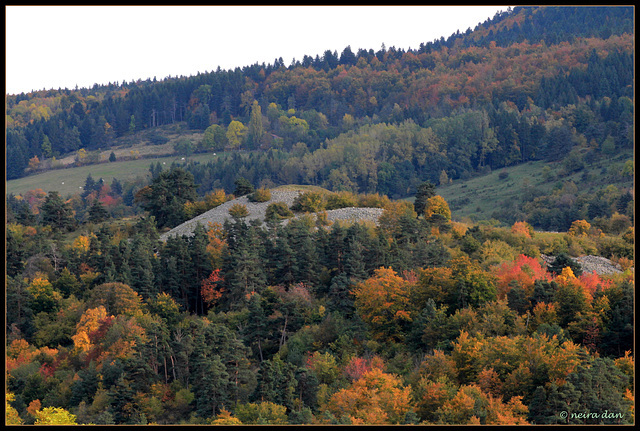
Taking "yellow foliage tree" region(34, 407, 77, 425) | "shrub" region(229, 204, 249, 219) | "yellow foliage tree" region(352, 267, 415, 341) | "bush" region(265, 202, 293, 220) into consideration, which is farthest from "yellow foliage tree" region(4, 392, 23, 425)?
"bush" region(265, 202, 293, 220)

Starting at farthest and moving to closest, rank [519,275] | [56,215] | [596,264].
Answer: [56,215], [596,264], [519,275]

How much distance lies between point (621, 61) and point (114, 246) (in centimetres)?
15631

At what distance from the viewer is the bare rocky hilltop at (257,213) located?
3241 inches

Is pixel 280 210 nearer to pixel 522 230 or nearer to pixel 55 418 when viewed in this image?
pixel 522 230

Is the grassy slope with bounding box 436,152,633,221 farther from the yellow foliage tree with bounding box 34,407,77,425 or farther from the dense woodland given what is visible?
the yellow foliage tree with bounding box 34,407,77,425

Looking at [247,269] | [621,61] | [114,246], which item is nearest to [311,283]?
[247,269]

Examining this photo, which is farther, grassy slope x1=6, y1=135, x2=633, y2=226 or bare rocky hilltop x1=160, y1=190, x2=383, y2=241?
grassy slope x1=6, y1=135, x2=633, y2=226

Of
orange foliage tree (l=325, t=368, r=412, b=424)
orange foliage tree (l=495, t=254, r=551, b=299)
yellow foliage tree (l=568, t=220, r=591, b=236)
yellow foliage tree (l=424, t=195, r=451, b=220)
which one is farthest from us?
yellow foliage tree (l=424, t=195, r=451, b=220)

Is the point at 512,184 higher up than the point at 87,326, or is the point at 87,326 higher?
the point at 87,326

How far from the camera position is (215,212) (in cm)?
8831

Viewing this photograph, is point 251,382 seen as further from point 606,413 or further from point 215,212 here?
point 215,212

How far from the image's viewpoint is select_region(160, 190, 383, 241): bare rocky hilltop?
82.3 meters

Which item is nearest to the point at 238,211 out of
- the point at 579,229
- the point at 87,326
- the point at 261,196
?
the point at 261,196

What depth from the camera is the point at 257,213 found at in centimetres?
8606
